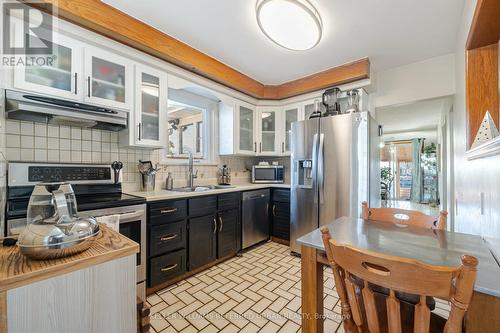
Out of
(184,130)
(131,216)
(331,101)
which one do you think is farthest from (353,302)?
(184,130)

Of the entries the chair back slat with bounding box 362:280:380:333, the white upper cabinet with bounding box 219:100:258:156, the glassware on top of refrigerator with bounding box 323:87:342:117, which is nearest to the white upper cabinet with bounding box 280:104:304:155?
the white upper cabinet with bounding box 219:100:258:156

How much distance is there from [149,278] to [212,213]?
840mm

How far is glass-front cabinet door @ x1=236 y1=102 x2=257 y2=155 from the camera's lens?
3272mm

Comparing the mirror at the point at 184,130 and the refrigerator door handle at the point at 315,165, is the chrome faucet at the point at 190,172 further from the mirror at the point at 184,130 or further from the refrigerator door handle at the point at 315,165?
the refrigerator door handle at the point at 315,165

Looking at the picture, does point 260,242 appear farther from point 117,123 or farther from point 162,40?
point 162,40

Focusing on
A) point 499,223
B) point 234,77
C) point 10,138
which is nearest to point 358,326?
point 499,223

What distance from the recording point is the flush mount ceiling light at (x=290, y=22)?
1527 mm

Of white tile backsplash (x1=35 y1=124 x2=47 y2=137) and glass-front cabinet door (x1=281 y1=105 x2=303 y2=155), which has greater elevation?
glass-front cabinet door (x1=281 y1=105 x2=303 y2=155)

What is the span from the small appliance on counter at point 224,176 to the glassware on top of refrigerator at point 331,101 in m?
1.60

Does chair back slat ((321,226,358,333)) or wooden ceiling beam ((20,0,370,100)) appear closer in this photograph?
chair back slat ((321,226,358,333))

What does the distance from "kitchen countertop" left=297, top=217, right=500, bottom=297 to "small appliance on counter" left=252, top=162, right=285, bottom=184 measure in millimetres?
2091

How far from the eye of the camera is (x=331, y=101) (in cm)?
295

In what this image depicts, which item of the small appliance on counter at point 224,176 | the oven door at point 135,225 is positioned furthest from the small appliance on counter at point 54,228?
the small appliance on counter at point 224,176

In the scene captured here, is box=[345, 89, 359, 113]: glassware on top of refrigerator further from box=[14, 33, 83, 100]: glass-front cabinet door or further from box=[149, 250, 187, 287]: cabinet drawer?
box=[14, 33, 83, 100]: glass-front cabinet door
